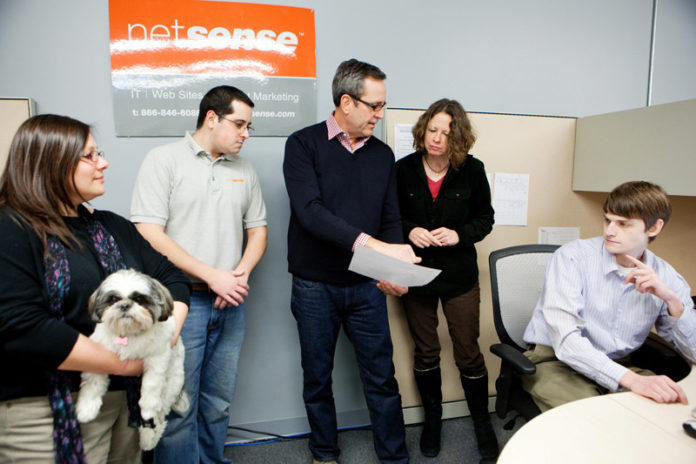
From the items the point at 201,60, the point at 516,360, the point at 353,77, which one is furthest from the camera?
the point at 201,60

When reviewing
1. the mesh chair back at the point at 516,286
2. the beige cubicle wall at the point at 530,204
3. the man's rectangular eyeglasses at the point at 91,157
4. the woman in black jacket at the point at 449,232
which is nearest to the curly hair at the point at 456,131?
the woman in black jacket at the point at 449,232

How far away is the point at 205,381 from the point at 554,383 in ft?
4.64

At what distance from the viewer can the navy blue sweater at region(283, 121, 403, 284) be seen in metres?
1.63

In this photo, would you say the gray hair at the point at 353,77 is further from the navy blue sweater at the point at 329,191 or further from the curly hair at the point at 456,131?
the curly hair at the point at 456,131

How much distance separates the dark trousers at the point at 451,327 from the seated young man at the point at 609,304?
0.47m

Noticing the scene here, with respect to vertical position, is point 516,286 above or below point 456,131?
below

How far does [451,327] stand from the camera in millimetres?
2012

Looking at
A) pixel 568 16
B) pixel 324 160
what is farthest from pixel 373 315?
pixel 568 16

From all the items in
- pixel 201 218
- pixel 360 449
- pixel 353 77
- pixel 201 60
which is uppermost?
pixel 201 60

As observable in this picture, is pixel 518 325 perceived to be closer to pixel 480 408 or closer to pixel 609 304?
pixel 609 304

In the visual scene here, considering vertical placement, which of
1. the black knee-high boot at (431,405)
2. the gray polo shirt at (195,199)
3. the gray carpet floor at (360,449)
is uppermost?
the gray polo shirt at (195,199)

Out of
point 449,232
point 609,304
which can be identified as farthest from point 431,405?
point 609,304

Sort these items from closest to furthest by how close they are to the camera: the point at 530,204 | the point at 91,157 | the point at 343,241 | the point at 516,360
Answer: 1. the point at 91,157
2. the point at 516,360
3. the point at 343,241
4. the point at 530,204

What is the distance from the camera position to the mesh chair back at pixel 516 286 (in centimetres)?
167
